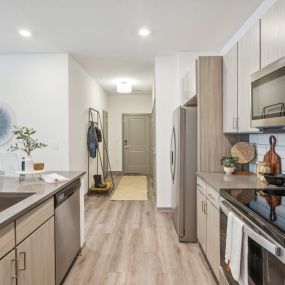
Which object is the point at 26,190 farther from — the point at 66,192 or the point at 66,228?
the point at 66,228

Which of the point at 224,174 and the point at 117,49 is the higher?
the point at 117,49

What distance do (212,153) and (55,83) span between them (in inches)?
112

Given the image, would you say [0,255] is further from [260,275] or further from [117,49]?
[117,49]

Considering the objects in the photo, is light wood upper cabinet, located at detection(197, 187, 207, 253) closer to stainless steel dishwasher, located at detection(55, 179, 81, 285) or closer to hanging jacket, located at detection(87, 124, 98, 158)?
stainless steel dishwasher, located at detection(55, 179, 81, 285)

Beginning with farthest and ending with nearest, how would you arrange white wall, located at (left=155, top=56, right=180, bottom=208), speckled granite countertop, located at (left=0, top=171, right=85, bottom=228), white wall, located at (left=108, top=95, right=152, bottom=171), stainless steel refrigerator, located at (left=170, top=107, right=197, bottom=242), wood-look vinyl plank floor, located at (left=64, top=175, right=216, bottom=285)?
white wall, located at (left=108, top=95, right=152, bottom=171) → white wall, located at (left=155, top=56, right=180, bottom=208) → stainless steel refrigerator, located at (left=170, top=107, right=197, bottom=242) → wood-look vinyl plank floor, located at (left=64, top=175, right=216, bottom=285) → speckled granite countertop, located at (left=0, top=171, right=85, bottom=228)

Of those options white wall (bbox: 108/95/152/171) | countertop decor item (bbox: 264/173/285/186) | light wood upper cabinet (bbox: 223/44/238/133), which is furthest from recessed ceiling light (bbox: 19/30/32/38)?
white wall (bbox: 108/95/152/171)

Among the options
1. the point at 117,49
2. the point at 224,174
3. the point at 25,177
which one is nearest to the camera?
the point at 25,177

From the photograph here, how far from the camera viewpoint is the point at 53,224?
6.23ft

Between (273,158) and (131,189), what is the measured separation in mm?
4007

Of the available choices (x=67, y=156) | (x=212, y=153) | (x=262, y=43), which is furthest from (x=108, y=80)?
(x=262, y=43)

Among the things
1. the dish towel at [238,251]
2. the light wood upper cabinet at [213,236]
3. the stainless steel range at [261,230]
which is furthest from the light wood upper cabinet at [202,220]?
the dish towel at [238,251]

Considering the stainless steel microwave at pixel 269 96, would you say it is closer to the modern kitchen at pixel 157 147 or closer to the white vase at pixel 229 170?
the modern kitchen at pixel 157 147

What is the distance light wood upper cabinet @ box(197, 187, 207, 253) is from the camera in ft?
8.14

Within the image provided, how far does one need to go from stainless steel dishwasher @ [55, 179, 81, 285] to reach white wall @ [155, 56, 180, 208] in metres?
1.96
